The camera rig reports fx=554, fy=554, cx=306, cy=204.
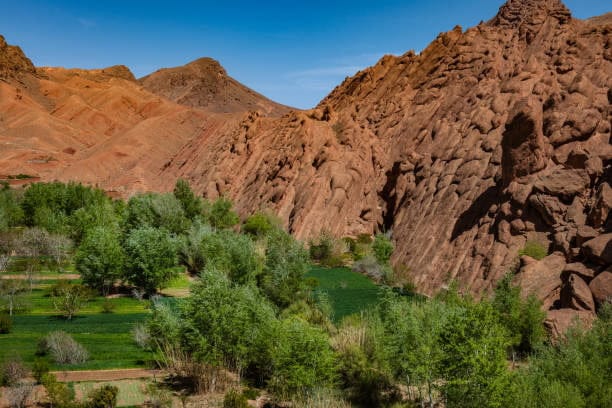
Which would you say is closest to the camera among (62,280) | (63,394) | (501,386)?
(501,386)

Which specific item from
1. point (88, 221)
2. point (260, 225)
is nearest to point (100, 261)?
point (88, 221)

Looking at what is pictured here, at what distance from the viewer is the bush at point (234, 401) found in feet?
63.6

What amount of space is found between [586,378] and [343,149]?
45.9 meters

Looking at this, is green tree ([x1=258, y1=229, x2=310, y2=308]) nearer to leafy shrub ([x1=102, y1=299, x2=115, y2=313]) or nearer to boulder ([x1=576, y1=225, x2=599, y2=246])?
leafy shrub ([x1=102, y1=299, x2=115, y2=313])

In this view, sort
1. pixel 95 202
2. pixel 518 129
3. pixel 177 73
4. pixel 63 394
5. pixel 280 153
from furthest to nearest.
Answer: pixel 177 73 < pixel 280 153 < pixel 95 202 < pixel 518 129 < pixel 63 394

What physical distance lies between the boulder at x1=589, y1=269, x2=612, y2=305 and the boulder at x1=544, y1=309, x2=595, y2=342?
86 cm

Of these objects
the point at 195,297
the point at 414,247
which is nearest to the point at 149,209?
the point at 414,247

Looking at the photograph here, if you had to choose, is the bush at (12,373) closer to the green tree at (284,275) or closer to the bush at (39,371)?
the bush at (39,371)

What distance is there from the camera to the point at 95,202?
5922 centimetres

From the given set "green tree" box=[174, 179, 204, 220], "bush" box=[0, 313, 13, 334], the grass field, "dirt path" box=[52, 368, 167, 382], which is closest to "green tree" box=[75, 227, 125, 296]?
"bush" box=[0, 313, 13, 334]

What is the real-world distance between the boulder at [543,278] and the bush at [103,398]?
19.2 meters

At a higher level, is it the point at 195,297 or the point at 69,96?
the point at 69,96

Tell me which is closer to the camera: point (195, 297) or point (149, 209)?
point (195, 297)

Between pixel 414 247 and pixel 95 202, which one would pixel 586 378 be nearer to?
pixel 414 247
